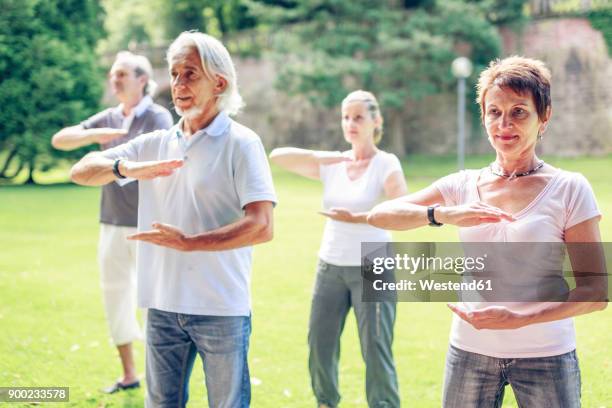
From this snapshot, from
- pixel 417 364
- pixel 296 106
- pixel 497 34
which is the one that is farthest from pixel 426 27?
pixel 417 364

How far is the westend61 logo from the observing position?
2182 mm

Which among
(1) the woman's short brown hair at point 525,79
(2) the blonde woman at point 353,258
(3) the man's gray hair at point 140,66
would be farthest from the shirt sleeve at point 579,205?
(3) the man's gray hair at point 140,66

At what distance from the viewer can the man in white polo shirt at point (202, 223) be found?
248 cm

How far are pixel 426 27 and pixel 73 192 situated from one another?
12.6 meters

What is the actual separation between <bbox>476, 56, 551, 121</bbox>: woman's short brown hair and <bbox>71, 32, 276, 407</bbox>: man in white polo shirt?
2.91 ft

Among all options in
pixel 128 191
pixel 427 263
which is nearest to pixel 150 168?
pixel 427 263

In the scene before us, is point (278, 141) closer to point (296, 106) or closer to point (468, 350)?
point (296, 106)

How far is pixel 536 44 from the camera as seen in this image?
24.0m

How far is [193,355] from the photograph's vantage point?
2.61m

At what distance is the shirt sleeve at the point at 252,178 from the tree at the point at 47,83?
35.3 feet

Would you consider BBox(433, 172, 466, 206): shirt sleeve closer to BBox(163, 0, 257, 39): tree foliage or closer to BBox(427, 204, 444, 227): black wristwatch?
BBox(427, 204, 444, 227): black wristwatch

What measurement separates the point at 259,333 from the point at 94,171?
3148 mm

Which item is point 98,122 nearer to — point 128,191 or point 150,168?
Answer: point 128,191

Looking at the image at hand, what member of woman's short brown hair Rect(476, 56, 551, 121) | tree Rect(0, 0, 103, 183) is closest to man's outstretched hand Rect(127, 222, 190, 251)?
woman's short brown hair Rect(476, 56, 551, 121)
